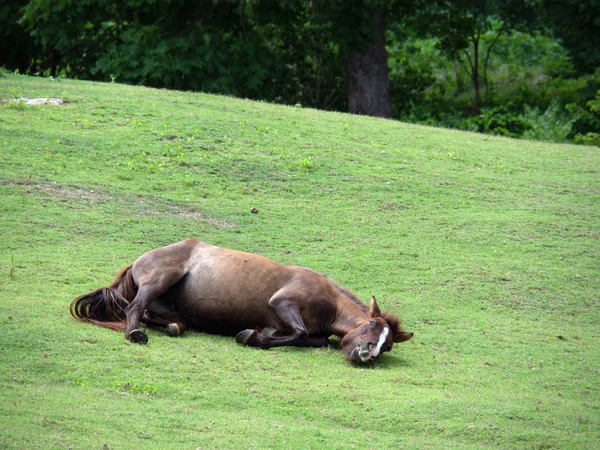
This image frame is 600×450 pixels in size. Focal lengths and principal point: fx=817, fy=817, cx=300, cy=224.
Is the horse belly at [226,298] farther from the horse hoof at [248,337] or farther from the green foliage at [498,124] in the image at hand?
the green foliage at [498,124]

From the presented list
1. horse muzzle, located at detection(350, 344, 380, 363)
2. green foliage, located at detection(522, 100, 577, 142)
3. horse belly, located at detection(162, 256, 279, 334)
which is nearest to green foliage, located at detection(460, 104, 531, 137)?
green foliage, located at detection(522, 100, 577, 142)

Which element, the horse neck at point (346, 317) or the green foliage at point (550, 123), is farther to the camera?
the green foliage at point (550, 123)

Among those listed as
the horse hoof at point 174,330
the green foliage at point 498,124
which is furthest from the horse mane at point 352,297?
the green foliage at point 498,124

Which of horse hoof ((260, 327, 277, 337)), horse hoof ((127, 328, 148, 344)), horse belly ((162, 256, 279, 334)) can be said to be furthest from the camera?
horse belly ((162, 256, 279, 334))

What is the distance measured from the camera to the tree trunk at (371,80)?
76.1ft

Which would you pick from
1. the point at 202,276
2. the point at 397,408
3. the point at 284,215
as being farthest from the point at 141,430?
the point at 284,215

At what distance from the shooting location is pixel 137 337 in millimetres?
7453

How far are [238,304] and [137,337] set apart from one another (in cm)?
117

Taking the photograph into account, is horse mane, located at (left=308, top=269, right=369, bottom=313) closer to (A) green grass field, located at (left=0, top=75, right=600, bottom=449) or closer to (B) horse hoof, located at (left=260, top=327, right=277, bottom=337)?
(A) green grass field, located at (left=0, top=75, right=600, bottom=449)

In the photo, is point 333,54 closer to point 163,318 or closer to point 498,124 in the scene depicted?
point 498,124

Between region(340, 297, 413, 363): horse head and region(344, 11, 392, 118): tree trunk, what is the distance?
51.5ft

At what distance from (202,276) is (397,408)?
2708 mm

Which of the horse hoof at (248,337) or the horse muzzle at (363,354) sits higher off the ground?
the horse muzzle at (363,354)

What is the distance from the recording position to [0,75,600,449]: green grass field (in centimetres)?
624
